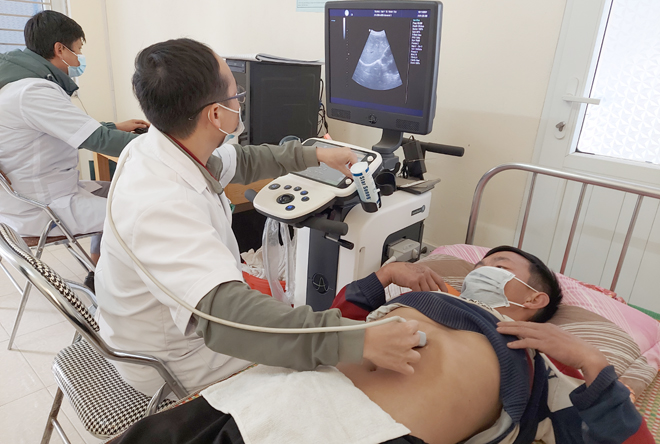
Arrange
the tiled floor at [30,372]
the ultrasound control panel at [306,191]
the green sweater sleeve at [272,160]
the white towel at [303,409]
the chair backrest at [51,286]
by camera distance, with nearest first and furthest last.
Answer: the white towel at [303,409] < the chair backrest at [51,286] < the ultrasound control panel at [306,191] < the green sweater sleeve at [272,160] < the tiled floor at [30,372]

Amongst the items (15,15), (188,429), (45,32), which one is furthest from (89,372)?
(15,15)

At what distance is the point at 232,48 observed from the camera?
299 centimetres

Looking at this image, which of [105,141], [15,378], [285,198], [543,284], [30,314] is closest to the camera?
[543,284]

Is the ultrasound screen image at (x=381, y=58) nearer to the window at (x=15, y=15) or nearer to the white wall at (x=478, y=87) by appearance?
the white wall at (x=478, y=87)

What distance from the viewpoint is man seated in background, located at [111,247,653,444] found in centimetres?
90

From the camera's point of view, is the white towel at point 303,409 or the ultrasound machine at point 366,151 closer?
the white towel at point 303,409

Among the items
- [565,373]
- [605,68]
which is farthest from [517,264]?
[605,68]

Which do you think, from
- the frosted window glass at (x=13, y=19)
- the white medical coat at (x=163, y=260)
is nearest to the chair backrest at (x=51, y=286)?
the white medical coat at (x=163, y=260)

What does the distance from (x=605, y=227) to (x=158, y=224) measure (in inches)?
66.4

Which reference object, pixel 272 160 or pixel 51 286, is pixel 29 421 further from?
pixel 272 160

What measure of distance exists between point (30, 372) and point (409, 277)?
5.67 ft

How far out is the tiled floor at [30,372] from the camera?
1.65m

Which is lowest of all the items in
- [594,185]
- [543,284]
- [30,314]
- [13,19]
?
[30,314]

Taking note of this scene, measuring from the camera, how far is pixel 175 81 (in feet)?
3.31
